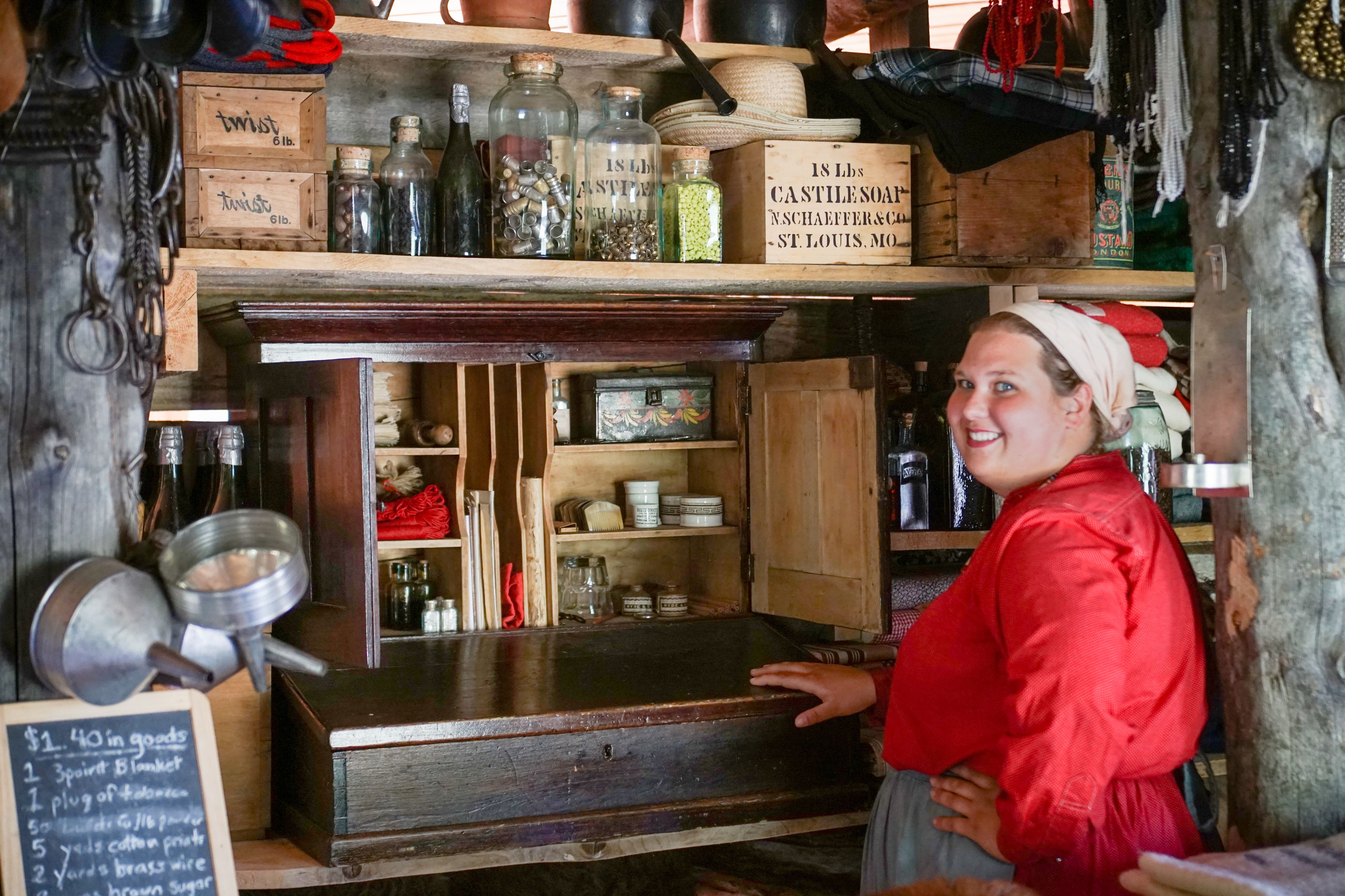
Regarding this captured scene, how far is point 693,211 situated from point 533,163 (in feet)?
1.14

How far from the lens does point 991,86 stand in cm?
261

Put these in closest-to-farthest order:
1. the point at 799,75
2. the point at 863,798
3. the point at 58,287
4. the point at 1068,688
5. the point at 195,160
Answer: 1. the point at 58,287
2. the point at 1068,688
3. the point at 195,160
4. the point at 863,798
5. the point at 799,75

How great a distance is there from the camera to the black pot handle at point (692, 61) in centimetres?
258

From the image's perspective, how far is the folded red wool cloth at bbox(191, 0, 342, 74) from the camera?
2260 mm

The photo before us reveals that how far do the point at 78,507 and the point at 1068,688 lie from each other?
133 centimetres

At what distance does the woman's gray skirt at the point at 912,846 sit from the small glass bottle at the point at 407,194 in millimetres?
1360

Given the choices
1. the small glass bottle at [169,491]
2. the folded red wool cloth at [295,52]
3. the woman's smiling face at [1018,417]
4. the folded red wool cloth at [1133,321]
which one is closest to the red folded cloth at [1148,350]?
the folded red wool cloth at [1133,321]

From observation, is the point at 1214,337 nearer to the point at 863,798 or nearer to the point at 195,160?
the point at 863,798

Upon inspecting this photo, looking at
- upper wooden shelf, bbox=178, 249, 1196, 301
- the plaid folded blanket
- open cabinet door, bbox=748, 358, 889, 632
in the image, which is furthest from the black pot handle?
open cabinet door, bbox=748, 358, 889, 632

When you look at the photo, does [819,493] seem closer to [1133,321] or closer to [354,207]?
[1133,321]

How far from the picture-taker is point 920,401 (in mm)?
3123

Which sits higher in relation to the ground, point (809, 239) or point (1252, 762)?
point (809, 239)

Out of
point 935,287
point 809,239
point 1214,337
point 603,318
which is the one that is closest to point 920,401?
point 935,287

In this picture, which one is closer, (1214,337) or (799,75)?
(1214,337)
